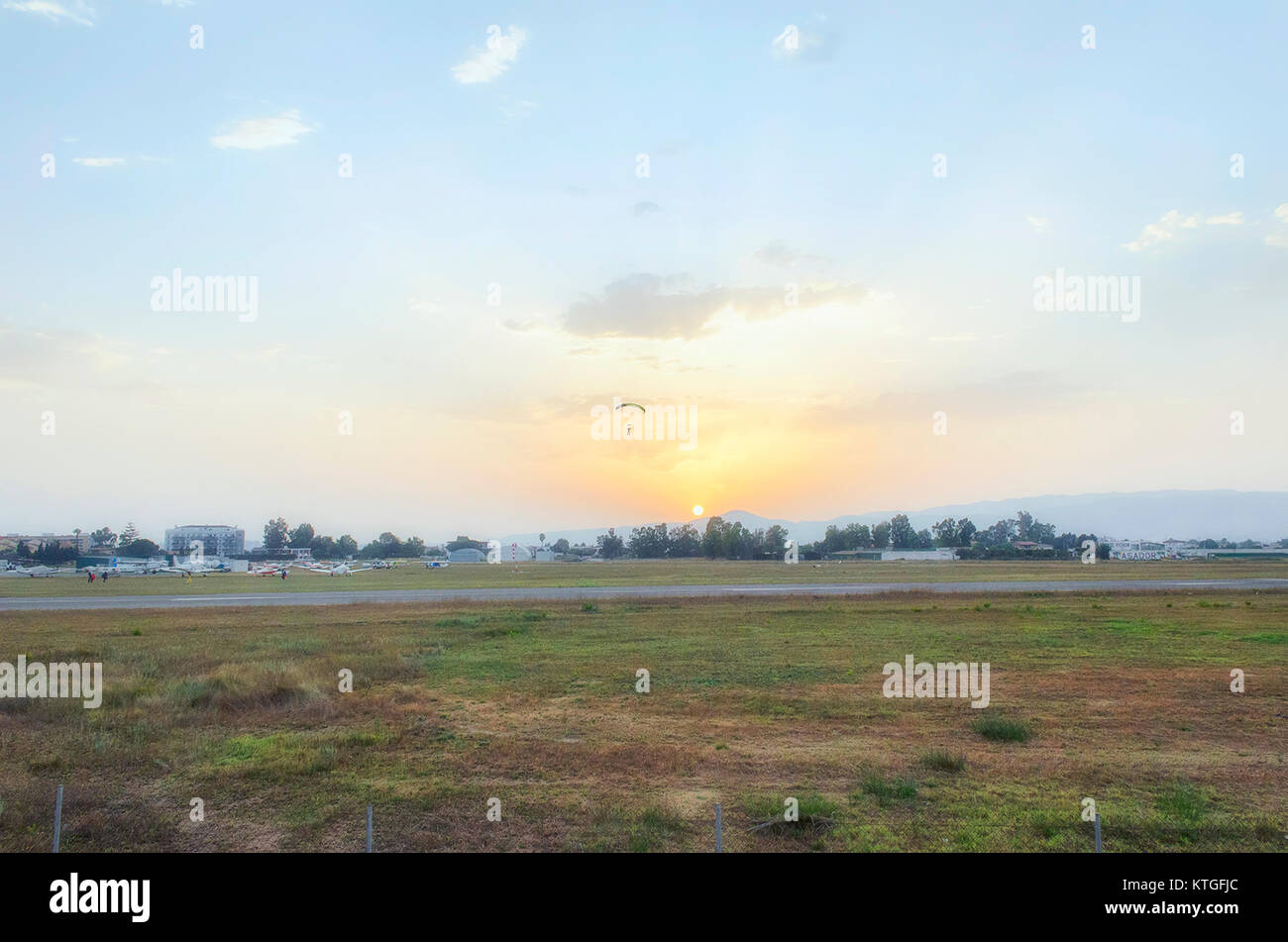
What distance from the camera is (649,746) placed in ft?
42.7

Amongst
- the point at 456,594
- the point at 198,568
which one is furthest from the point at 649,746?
the point at 198,568

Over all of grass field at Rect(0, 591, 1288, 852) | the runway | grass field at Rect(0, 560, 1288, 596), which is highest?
grass field at Rect(0, 591, 1288, 852)

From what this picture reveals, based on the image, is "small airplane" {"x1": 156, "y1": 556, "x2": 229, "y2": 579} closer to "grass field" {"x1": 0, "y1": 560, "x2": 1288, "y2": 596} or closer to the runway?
"grass field" {"x1": 0, "y1": 560, "x2": 1288, "y2": 596}

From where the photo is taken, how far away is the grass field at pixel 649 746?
30.0 feet

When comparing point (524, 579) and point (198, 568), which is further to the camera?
point (198, 568)

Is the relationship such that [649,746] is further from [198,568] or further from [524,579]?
[198,568]

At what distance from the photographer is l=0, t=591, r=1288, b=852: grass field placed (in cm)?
914

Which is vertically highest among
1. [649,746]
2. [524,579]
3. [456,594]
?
[649,746]

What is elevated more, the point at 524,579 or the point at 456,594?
the point at 456,594

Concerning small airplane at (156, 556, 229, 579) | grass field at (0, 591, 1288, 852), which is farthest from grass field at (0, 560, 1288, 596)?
grass field at (0, 591, 1288, 852)

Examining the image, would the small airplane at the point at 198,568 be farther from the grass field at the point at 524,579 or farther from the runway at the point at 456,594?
the runway at the point at 456,594

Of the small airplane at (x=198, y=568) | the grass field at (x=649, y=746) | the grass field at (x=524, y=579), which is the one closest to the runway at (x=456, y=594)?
the grass field at (x=524, y=579)

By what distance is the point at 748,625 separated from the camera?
104 ft

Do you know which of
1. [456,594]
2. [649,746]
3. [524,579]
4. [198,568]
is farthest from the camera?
[198,568]
